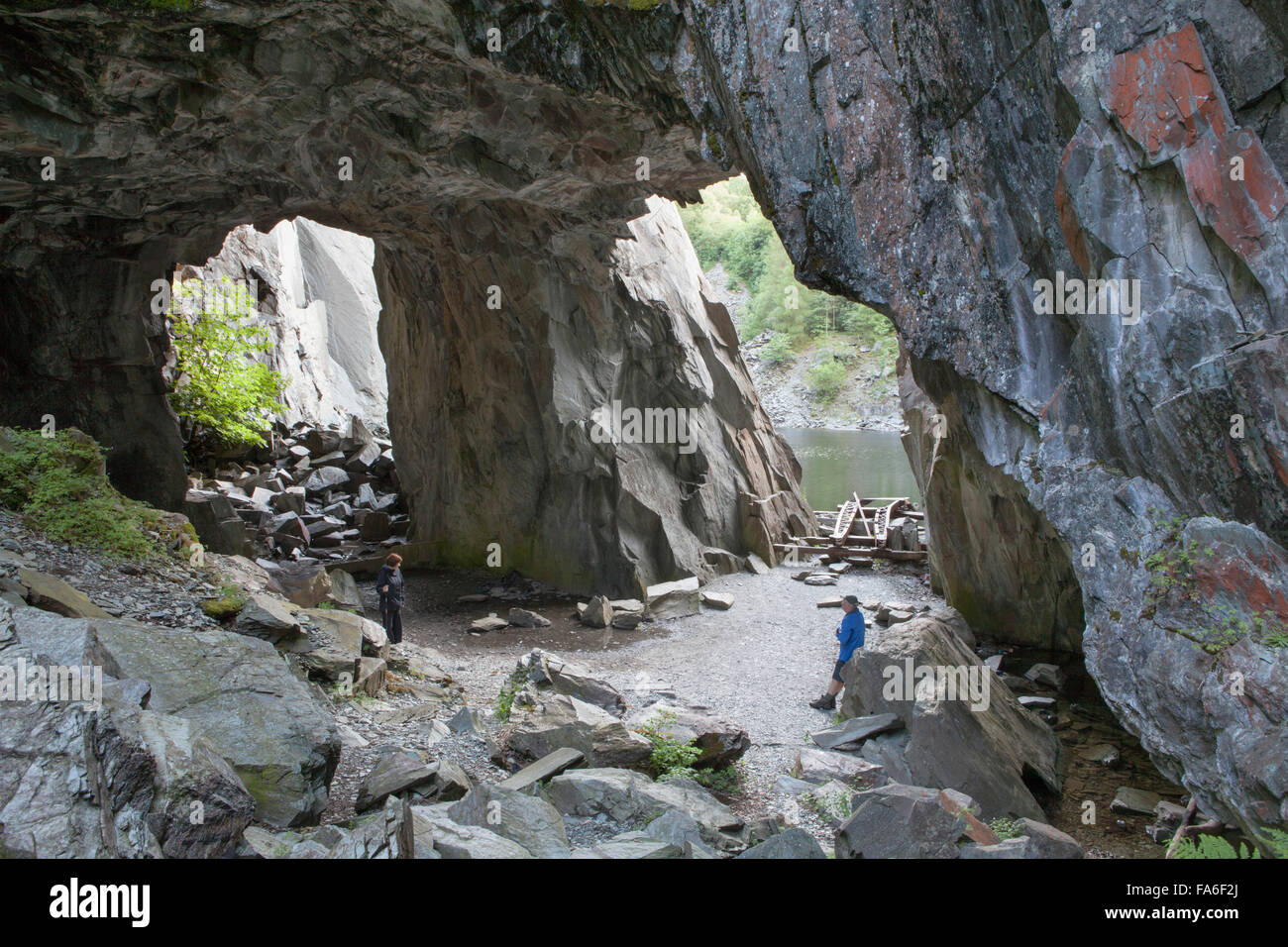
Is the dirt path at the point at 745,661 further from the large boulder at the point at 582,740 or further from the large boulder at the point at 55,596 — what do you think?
the large boulder at the point at 55,596

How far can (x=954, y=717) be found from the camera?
9.23 meters

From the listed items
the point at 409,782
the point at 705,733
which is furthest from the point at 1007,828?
the point at 409,782

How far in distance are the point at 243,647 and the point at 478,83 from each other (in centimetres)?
788

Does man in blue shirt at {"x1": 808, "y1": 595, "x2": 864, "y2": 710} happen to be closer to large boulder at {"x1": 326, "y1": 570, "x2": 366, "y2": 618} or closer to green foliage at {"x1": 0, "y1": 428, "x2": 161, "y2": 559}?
large boulder at {"x1": 326, "y1": 570, "x2": 366, "y2": 618}

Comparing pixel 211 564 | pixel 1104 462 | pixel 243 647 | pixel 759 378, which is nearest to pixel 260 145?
pixel 211 564

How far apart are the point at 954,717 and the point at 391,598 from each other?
8308 mm

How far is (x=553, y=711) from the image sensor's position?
369 inches

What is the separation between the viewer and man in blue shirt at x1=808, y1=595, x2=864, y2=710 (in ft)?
38.0

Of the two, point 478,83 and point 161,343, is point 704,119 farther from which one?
point 161,343

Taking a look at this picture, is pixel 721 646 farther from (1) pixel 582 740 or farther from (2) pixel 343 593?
(2) pixel 343 593

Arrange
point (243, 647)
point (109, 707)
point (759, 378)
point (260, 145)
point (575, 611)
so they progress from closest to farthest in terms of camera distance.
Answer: point (109, 707)
point (243, 647)
point (260, 145)
point (575, 611)
point (759, 378)

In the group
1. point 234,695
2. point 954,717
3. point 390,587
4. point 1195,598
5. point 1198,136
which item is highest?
point 1198,136

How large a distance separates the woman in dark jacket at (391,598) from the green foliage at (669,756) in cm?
559

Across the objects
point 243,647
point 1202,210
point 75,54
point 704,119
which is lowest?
point 243,647
